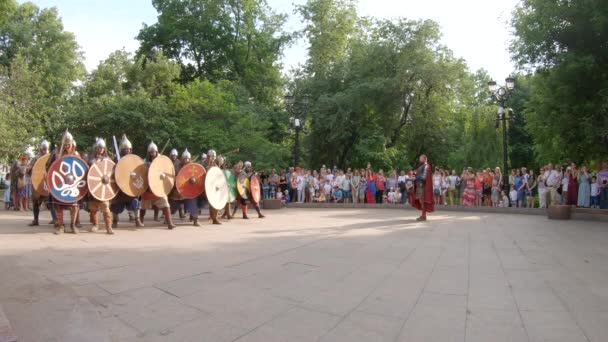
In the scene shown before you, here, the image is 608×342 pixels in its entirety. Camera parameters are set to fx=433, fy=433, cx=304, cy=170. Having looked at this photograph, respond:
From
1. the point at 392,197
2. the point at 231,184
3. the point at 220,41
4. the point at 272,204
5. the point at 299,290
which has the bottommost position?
the point at 299,290

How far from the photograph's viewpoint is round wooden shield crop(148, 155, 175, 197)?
864 cm

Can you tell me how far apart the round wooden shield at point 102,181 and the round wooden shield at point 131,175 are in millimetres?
127

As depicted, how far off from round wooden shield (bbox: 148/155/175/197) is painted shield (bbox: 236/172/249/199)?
2.23 meters

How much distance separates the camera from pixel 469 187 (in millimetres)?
16234

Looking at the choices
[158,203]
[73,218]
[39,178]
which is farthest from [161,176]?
[39,178]

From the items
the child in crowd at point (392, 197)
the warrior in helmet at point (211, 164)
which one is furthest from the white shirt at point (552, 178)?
the warrior in helmet at point (211, 164)

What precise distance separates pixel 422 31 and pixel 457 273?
2326 centimetres

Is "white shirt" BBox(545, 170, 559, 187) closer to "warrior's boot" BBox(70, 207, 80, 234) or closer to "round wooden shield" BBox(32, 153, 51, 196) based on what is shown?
"warrior's boot" BBox(70, 207, 80, 234)

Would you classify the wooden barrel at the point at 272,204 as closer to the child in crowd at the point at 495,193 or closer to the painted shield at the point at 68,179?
the child in crowd at the point at 495,193

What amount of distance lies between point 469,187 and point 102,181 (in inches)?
508

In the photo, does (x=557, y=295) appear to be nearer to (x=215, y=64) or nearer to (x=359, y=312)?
(x=359, y=312)

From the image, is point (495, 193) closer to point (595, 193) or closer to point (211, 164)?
point (595, 193)

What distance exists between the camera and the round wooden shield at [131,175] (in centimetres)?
832

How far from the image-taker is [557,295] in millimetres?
3996
